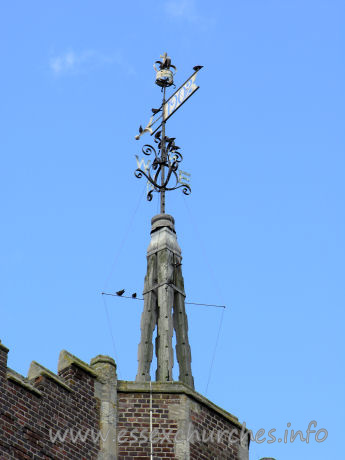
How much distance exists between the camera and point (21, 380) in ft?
73.8

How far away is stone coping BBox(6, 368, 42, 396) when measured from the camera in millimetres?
22234

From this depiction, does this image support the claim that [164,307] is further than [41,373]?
Yes

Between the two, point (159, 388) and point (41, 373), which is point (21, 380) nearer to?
point (41, 373)

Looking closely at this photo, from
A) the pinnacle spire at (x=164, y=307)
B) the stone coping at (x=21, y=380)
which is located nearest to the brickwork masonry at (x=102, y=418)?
the stone coping at (x=21, y=380)

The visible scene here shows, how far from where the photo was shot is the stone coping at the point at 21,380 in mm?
22234

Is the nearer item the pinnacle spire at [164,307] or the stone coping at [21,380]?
the stone coping at [21,380]

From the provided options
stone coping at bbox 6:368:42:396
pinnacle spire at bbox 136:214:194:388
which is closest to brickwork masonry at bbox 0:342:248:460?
stone coping at bbox 6:368:42:396

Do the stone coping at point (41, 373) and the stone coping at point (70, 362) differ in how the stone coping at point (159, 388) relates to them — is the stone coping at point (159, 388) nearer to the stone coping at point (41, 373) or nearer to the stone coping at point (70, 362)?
the stone coping at point (70, 362)

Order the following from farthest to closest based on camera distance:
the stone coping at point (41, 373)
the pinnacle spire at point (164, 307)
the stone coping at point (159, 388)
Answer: the pinnacle spire at point (164, 307) < the stone coping at point (159, 388) < the stone coping at point (41, 373)

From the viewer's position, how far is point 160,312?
2644 centimetres

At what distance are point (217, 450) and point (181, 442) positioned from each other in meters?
1.10

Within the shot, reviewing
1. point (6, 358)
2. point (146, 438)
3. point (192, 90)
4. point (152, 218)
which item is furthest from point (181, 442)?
point (192, 90)

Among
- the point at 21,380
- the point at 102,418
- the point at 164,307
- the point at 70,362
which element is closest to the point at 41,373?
the point at 21,380

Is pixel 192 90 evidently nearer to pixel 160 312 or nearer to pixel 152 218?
pixel 152 218
